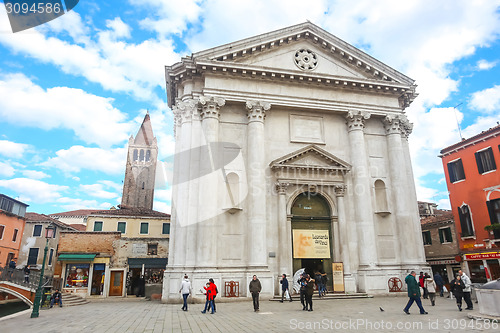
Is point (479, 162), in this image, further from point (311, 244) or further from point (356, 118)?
point (311, 244)

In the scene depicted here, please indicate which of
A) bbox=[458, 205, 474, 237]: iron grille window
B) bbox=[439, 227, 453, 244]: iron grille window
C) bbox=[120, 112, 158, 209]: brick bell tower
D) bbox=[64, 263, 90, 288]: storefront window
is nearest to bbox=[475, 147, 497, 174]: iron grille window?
bbox=[458, 205, 474, 237]: iron grille window

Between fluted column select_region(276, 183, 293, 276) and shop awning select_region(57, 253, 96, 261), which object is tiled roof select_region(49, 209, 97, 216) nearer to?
shop awning select_region(57, 253, 96, 261)

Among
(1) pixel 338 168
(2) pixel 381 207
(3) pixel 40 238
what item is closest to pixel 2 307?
(3) pixel 40 238

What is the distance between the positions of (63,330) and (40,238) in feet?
111

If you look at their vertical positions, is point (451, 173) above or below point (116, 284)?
above

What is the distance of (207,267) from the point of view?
59.1ft

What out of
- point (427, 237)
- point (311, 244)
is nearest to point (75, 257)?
point (311, 244)

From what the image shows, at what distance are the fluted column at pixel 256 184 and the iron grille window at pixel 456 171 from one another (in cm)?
1669

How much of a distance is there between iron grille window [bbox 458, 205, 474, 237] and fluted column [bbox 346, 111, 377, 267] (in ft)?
32.0

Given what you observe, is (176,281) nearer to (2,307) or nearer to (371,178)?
(371,178)

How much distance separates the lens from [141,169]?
7919 cm

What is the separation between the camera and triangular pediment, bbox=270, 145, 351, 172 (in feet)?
69.3

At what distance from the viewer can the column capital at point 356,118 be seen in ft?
74.7

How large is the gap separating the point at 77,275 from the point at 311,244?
814 inches
